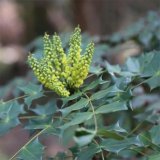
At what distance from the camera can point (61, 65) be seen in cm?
105

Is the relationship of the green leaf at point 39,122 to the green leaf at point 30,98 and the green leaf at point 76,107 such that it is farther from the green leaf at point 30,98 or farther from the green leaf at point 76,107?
the green leaf at point 76,107

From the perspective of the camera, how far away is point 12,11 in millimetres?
6414

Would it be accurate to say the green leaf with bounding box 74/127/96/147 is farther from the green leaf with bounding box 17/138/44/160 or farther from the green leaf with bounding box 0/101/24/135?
the green leaf with bounding box 0/101/24/135

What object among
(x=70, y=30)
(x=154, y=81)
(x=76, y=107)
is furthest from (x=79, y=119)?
(x=70, y=30)

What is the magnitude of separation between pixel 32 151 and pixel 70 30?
436 cm

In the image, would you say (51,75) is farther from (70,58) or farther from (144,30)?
(144,30)

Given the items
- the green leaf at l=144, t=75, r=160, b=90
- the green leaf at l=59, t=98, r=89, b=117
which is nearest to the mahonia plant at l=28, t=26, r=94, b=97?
the green leaf at l=59, t=98, r=89, b=117

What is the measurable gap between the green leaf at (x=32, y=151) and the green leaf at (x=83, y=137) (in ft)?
0.98

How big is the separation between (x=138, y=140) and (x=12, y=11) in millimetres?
5547

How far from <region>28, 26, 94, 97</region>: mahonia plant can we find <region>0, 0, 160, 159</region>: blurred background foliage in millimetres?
223

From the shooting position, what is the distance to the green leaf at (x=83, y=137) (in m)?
0.75

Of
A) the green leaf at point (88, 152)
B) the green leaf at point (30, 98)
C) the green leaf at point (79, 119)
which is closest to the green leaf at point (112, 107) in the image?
the green leaf at point (79, 119)

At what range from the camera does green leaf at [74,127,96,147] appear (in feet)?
2.46

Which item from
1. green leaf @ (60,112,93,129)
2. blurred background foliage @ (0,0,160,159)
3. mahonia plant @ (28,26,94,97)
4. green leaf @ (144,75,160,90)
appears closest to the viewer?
green leaf @ (60,112,93,129)
